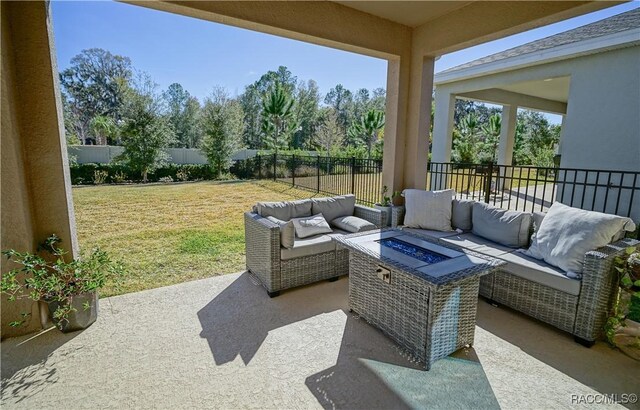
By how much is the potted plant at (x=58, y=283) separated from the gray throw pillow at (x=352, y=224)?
2360 mm

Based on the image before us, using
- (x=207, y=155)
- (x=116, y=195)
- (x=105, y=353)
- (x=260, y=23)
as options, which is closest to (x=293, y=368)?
(x=105, y=353)

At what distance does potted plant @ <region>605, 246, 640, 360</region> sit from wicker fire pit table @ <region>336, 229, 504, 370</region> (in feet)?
3.02

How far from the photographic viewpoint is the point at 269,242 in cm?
299

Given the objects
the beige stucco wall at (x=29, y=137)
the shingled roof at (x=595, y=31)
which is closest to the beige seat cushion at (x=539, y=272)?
the beige stucco wall at (x=29, y=137)

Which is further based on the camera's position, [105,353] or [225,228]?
[225,228]

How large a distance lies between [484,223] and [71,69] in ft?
111

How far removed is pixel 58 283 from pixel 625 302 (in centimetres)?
450

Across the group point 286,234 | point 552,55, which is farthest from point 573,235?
point 552,55

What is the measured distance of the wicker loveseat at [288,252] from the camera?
3.04 meters

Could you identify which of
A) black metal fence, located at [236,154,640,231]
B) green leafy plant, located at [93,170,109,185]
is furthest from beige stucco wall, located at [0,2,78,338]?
green leafy plant, located at [93,170,109,185]

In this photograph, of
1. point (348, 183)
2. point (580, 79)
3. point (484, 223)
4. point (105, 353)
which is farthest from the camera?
point (348, 183)

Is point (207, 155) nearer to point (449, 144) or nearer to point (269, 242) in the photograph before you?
point (449, 144)

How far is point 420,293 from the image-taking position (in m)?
2.09

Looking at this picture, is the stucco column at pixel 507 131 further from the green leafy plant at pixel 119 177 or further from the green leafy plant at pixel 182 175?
the green leafy plant at pixel 119 177
